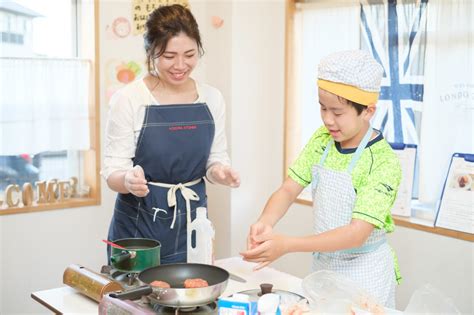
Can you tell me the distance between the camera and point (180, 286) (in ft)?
5.98

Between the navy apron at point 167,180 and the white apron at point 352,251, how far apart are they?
1.89 feet

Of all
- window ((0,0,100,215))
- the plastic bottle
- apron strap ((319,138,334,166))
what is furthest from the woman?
window ((0,0,100,215))

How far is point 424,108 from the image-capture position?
3.03 m

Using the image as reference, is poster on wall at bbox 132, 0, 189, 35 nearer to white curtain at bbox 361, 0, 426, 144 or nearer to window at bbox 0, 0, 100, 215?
window at bbox 0, 0, 100, 215

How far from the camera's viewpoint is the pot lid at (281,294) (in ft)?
5.79

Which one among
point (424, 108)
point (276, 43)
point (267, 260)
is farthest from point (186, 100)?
point (276, 43)

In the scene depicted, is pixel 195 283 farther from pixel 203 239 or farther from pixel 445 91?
pixel 445 91

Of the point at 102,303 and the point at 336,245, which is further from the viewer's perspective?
the point at 336,245

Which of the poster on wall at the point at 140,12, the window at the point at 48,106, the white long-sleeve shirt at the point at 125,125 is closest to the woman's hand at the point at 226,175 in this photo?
the white long-sleeve shirt at the point at 125,125

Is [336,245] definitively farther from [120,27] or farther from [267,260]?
[120,27]

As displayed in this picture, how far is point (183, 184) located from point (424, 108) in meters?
1.32

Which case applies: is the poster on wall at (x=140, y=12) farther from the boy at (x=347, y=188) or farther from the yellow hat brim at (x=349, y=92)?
the yellow hat brim at (x=349, y=92)

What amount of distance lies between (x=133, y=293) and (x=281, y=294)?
436 millimetres

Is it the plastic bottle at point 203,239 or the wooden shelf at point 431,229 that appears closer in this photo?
the plastic bottle at point 203,239
